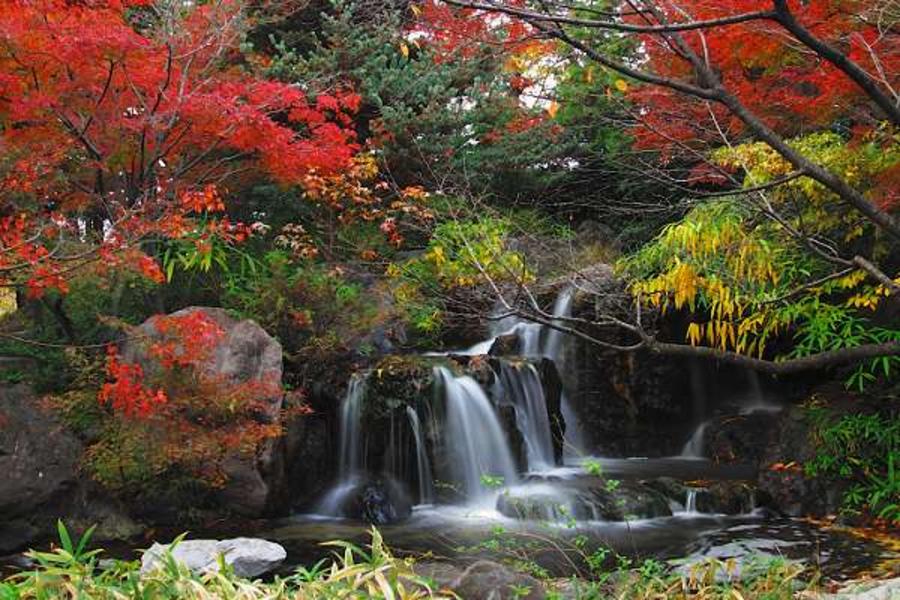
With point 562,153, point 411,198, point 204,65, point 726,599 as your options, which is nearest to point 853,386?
point 726,599

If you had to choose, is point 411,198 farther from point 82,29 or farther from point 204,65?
point 82,29

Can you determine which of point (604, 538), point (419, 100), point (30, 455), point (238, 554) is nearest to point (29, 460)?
point (30, 455)

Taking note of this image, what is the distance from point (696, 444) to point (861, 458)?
369 cm

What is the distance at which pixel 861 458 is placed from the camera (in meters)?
7.82

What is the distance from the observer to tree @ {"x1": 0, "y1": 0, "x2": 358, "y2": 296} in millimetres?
7742

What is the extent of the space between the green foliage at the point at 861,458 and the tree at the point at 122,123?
648cm

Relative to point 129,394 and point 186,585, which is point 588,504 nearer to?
point 129,394

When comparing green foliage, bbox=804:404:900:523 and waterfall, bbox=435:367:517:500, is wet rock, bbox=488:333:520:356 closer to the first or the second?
Answer: waterfall, bbox=435:367:517:500

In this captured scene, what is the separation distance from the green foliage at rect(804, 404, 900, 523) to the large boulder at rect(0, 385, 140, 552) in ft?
23.4

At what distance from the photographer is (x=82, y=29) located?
769 cm

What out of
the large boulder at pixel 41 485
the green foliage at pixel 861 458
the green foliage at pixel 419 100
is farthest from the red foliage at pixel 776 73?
the large boulder at pixel 41 485

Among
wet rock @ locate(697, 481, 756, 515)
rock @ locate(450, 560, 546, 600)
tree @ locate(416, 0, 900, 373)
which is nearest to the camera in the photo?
rock @ locate(450, 560, 546, 600)

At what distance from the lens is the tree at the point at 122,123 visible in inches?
305

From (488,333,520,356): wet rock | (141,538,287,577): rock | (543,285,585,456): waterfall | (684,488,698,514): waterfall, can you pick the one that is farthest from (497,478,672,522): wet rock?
(488,333,520,356): wet rock
